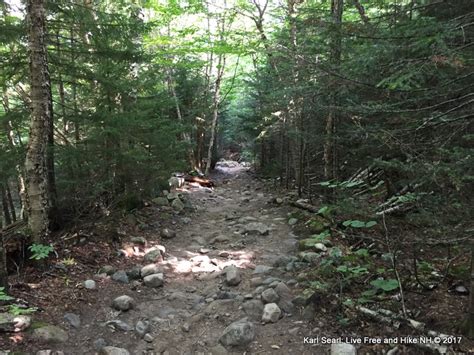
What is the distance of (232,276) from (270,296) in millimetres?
1060

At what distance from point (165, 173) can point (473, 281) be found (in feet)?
23.2

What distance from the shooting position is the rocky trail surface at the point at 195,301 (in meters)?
4.13

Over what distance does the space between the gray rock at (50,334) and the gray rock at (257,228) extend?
5207mm

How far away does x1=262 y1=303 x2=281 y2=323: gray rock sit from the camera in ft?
14.8

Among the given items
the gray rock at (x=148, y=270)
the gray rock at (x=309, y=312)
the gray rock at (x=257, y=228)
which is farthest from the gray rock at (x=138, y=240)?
the gray rock at (x=309, y=312)

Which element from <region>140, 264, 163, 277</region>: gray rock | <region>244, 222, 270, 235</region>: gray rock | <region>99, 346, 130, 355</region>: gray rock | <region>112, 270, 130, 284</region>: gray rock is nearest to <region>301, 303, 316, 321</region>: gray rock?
<region>99, 346, 130, 355</region>: gray rock

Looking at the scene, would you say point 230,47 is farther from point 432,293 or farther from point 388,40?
point 432,293

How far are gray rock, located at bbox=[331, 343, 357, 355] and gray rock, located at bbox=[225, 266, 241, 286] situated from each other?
7.63 ft

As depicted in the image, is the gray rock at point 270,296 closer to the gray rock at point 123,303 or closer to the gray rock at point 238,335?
the gray rock at point 238,335

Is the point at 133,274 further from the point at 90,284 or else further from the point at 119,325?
Result: the point at 119,325

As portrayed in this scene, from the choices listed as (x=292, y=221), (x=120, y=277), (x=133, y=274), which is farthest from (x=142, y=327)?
(x=292, y=221)

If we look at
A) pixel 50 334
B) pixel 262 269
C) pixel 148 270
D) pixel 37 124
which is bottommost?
pixel 262 269

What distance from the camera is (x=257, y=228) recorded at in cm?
879

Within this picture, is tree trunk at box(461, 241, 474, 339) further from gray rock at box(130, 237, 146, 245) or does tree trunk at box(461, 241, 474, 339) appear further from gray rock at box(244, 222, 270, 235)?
gray rock at box(130, 237, 146, 245)
